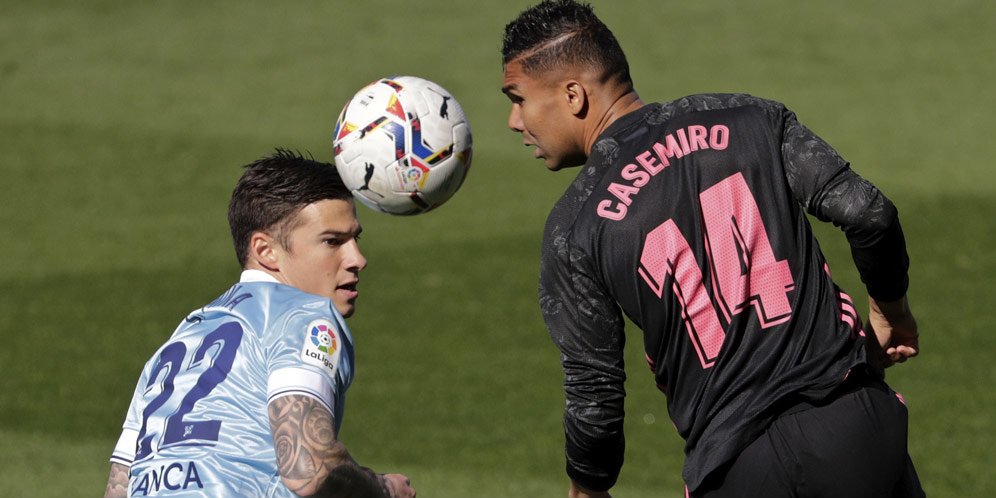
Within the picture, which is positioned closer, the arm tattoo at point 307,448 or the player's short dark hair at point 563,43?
the arm tattoo at point 307,448

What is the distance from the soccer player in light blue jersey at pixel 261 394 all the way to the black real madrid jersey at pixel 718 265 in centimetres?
82

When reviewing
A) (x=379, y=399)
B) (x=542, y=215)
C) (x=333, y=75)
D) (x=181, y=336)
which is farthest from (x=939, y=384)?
(x=333, y=75)

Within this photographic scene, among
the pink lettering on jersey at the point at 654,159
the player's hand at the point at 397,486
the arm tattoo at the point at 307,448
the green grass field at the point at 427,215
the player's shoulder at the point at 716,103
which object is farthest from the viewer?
the green grass field at the point at 427,215

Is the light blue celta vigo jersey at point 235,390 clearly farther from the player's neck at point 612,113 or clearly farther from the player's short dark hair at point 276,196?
the player's neck at point 612,113

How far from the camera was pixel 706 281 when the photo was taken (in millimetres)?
4559

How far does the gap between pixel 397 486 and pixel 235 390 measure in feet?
1.99

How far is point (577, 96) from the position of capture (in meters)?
4.95

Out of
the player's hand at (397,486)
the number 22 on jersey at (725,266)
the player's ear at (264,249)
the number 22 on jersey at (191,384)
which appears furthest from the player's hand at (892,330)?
the number 22 on jersey at (191,384)

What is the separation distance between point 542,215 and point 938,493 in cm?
805

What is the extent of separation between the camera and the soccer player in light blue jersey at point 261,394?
4.23 meters

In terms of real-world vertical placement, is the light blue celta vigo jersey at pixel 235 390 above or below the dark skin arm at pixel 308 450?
above

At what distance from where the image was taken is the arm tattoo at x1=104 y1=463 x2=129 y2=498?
4.93 meters

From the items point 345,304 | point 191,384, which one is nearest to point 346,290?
point 345,304

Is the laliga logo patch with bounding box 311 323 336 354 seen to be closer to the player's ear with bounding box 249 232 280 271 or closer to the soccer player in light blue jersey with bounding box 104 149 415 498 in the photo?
the soccer player in light blue jersey with bounding box 104 149 415 498
